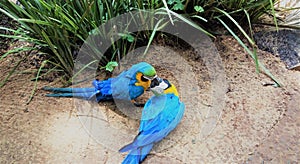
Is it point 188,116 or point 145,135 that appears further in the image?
point 188,116

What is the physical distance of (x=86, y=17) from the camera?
128 centimetres

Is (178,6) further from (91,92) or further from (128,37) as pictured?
(91,92)

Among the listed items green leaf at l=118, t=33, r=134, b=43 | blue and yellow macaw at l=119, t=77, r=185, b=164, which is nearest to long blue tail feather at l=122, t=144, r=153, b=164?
blue and yellow macaw at l=119, t=77, r=185, b=164

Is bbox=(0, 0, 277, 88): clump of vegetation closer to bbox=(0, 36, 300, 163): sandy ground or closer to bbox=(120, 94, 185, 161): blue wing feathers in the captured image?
bbox=(0, 36, 300, 163): sandy ground

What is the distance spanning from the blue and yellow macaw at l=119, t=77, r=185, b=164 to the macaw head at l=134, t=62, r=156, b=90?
0.7 inches

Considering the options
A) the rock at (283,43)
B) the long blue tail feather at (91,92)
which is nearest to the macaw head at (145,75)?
the long blue tail feather at (91,92)

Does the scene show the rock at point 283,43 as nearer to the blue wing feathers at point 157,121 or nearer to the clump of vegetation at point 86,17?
the clump of vegetation at point 86,17

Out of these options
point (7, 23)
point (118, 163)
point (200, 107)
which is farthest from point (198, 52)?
point (7, 23)

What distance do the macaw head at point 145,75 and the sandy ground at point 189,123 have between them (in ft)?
0.36

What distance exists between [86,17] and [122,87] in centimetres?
29

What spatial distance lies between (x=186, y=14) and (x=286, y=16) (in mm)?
422

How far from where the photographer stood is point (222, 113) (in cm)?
115

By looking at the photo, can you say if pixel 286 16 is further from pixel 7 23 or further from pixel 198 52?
pixel 7 23

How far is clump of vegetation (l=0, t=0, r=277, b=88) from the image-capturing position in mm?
1235
